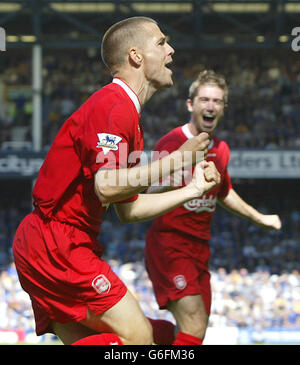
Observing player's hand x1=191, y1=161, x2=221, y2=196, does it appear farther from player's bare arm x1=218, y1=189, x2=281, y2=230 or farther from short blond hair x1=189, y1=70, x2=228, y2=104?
short blond hair x1=189, y1=70, x2=228, y2=104

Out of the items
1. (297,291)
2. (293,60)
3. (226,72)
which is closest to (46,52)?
(226,72)

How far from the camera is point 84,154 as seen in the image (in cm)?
377

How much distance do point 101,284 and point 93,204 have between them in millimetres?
449

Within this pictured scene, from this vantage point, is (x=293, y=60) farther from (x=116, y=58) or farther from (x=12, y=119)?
(x=116, y=58)

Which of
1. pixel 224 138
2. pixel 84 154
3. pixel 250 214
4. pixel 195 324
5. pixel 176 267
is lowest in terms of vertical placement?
pixel 195 324

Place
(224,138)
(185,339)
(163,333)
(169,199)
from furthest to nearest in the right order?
1. (224,138)
2. (163,333)
3. (185,339)
4. (169,199)

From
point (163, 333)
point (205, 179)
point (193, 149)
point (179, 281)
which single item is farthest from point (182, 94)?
point (193, 149)

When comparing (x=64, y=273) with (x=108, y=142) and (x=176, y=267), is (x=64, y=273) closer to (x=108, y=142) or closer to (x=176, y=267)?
(x=108, y=142)

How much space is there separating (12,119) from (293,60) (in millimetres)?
8194

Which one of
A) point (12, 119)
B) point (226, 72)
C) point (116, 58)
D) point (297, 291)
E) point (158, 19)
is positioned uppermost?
point (158, 19)

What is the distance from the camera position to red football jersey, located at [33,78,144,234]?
3688mm

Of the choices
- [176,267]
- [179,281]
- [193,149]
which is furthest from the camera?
[176,267]

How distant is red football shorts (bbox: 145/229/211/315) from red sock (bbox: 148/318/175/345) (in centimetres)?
23
